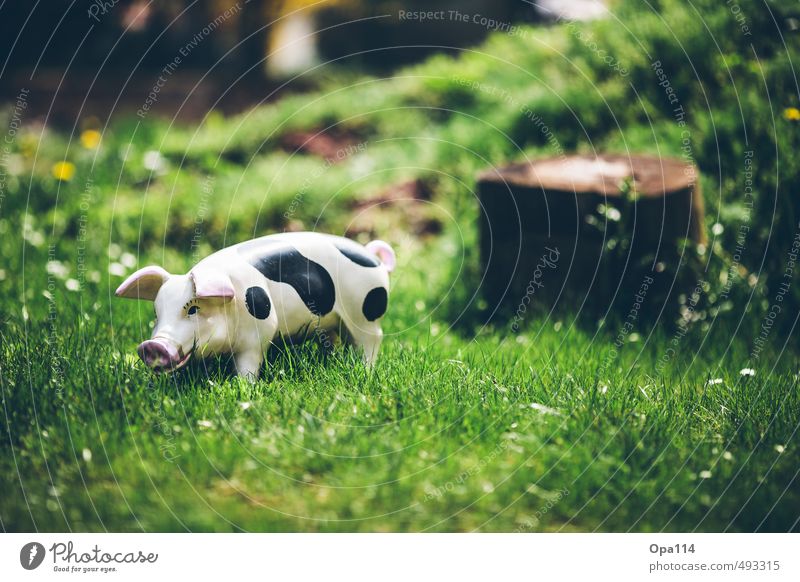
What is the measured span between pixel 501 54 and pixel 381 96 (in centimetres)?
123

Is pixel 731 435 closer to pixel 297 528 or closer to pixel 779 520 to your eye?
pixel 779 520

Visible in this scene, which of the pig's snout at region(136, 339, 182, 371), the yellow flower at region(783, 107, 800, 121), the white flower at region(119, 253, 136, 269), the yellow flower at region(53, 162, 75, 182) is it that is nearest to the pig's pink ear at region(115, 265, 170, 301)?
the pig's snout at region(136, 339, 182, 371)

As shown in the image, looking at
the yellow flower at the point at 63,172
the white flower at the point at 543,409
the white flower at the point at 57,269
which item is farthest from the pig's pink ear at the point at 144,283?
the yellow flower at the point at 63,172

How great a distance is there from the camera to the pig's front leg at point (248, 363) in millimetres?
2949

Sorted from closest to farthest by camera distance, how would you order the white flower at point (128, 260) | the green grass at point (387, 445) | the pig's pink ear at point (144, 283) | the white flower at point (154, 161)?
the green grass at point (387, 445) < the pig's pink ear at point (144, 283) < the white flower at point (128, 260) < the white flower at point (154, 161)

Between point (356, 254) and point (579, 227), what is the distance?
1.56 meters

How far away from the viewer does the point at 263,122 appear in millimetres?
7059

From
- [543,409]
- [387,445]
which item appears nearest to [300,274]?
[387,445]

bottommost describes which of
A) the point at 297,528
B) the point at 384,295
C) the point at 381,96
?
the point at 297,528

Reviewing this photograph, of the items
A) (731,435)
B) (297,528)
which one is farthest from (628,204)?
(297,528)

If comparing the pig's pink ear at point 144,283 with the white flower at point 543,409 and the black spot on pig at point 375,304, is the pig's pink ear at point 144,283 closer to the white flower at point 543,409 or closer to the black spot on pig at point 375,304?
the black spot on pig at point 375,304

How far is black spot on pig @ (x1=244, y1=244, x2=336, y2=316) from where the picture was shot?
2977mm

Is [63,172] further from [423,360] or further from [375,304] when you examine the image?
[423,360]

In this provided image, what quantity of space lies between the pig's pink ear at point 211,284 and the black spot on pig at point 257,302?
9 centimetres
